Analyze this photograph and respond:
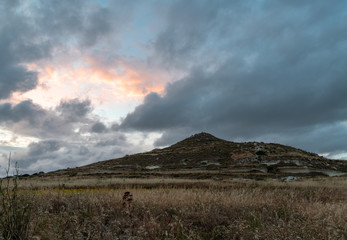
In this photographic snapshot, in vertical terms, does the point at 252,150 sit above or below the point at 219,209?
above

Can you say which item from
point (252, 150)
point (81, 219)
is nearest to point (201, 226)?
point (81, 219)

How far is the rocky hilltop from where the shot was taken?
5031 centimetres

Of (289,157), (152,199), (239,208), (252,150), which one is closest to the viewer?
(239,208)

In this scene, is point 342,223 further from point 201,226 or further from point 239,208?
point 201,226

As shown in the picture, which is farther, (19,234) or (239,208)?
(239,208)

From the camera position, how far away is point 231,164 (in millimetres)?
63375

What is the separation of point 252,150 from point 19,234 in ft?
243

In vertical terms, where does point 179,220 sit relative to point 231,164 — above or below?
below

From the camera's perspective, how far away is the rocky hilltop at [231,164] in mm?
50312

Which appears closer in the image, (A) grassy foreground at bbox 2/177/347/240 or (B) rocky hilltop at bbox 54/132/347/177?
(A) grassy foreground at bbox 2/177/347/240

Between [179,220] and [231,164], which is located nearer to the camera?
[179,220]

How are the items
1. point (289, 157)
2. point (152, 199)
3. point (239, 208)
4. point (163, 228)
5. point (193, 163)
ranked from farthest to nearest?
1. point (193, 163)
2. point (289, 157)
3. point (152, 199)
4. point (239, 208)
5. point (163, 228)

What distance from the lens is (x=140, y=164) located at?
258 ft

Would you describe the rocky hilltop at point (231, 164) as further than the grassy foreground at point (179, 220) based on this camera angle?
Yes
